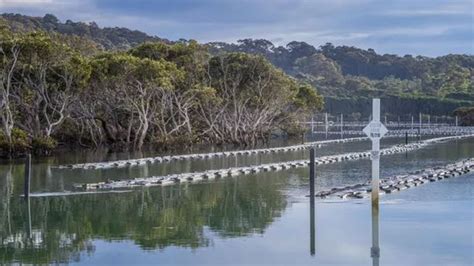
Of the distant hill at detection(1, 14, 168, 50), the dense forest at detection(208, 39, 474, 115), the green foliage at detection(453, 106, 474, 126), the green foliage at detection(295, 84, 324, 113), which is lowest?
the green foliage at detection(453, 106, 474, 126)

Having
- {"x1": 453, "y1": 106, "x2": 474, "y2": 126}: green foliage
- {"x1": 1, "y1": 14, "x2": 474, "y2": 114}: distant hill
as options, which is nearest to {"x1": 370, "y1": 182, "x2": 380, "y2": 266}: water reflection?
{"x1": 1, "y1": 14, "x2": 474, "y2": 114}: distant hill

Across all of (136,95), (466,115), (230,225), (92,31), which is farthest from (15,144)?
(92,31)

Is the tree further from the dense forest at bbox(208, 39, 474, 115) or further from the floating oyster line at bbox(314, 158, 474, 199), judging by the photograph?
the dense forest at bbox(208, 39, 474, 115)

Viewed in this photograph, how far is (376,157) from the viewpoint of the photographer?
16.2m

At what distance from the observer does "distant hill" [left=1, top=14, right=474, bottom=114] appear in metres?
112

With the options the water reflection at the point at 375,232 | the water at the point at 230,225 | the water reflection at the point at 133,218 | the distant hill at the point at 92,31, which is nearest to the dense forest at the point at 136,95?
the water at the point at 230,225

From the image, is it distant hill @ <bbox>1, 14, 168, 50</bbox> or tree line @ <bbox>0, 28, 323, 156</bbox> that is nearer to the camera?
tree line @ <bbox>0, 28, 323, 156</bbox>

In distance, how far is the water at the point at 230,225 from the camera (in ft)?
47.1

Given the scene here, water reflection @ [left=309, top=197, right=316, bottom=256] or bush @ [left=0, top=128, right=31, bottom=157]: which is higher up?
bush @ [left=0, top=128, right=31, bottom=157]

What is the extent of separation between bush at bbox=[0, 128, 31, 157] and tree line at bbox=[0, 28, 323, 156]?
2.0 inches

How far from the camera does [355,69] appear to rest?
180m

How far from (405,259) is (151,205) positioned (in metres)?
9.34

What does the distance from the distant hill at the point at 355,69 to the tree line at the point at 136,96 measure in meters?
22.5

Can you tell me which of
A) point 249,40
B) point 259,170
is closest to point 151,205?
point 259,170
